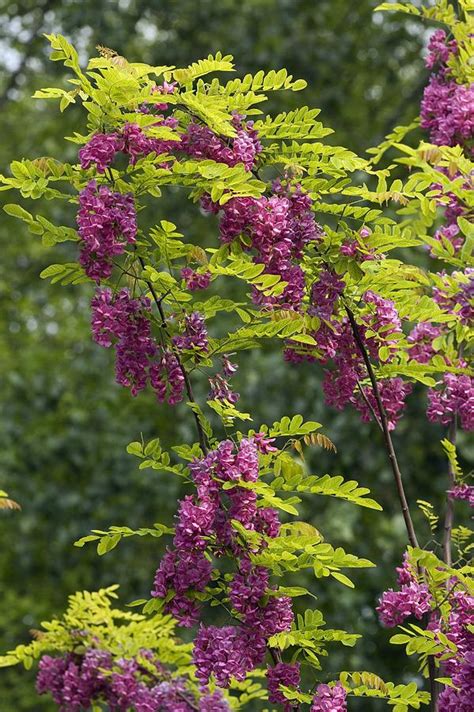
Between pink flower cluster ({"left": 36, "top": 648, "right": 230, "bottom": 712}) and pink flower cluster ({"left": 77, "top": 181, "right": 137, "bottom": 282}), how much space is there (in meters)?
1.00

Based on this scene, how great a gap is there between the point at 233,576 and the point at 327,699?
0.88ft

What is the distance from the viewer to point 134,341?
7.52 feet

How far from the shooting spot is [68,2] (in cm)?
813

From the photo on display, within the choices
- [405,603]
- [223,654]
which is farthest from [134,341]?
[405,603]

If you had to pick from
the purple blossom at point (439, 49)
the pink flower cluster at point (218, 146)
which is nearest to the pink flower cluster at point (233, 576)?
the pink flower cluster at point (218, 146)

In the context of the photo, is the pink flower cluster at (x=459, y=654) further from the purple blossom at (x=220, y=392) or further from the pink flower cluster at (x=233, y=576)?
the purple blossom at (x=220, y=392)

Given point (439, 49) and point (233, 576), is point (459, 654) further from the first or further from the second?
point (439, 49)

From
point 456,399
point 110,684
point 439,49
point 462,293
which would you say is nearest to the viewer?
point 462,293

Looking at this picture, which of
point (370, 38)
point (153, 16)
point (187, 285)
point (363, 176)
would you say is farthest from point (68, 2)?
point (187, 285)

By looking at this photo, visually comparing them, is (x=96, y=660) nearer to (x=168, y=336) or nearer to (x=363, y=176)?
(x=168, y=336)

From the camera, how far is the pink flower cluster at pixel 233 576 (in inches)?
84.3

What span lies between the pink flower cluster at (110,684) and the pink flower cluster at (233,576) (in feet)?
1.61

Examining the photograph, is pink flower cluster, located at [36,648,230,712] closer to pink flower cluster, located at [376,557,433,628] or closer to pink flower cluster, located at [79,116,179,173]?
pink flower cluster, located at [376,557,433,628]

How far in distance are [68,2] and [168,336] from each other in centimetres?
630
